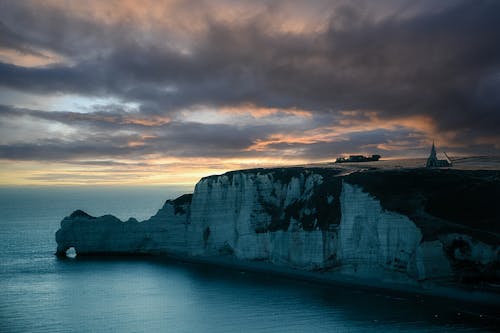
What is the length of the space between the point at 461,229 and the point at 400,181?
10.8 meters

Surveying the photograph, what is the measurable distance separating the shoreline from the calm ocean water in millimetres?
1023

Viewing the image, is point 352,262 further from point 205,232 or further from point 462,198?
point 205,232

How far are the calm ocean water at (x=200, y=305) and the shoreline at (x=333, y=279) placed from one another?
1023mm

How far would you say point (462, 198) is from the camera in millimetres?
51594

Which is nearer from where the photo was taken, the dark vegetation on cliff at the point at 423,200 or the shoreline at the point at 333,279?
the shoreline at the point at 333,279

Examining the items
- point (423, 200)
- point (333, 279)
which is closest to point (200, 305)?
point (333, 279)

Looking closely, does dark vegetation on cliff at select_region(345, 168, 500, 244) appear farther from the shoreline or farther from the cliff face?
the shoreline

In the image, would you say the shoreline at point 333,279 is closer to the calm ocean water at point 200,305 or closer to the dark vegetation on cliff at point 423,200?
the calm ocean water at point 200,305

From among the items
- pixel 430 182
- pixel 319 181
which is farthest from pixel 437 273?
pixel 319 181

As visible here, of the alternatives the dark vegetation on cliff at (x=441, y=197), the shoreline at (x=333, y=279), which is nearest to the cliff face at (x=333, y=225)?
the dark vegetation on cliff at (x=441, y=197)

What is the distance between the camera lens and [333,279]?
5259 cm

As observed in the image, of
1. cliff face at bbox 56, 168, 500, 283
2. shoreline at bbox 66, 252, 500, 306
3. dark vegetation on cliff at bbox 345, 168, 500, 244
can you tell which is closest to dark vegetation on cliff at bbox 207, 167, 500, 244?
dark vegetation on cliff at bbox 345, 168, 500, 244

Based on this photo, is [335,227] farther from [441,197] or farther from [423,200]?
[441,197]

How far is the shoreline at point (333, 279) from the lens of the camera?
43.1m
